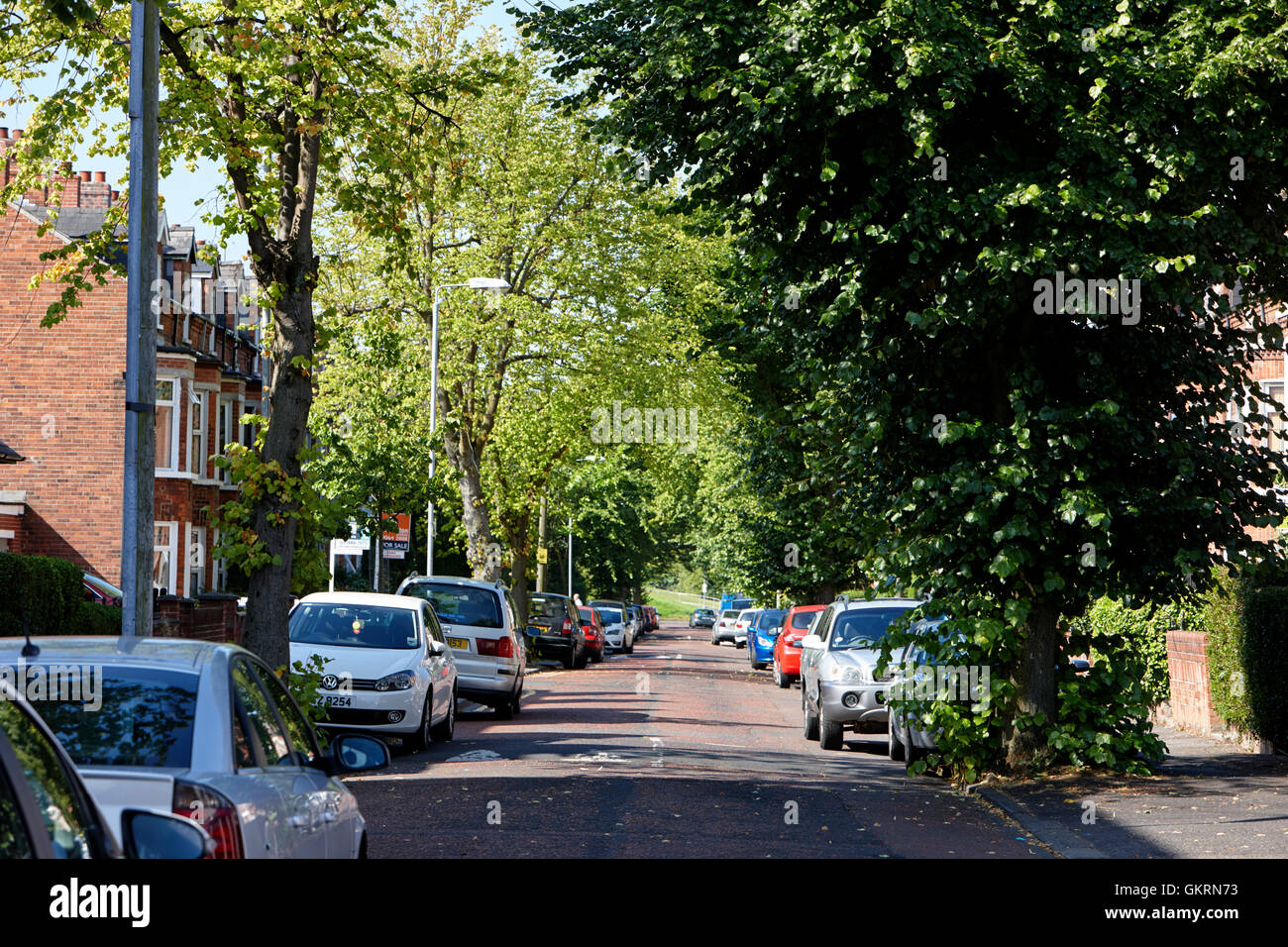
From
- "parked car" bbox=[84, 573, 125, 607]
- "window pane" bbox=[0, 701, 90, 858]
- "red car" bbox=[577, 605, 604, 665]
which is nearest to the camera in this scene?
"window pane" bbox=[0, 701, 90, 858]

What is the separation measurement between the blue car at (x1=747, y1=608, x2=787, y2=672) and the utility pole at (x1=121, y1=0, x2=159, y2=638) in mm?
33719

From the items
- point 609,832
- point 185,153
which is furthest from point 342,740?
point 185,153

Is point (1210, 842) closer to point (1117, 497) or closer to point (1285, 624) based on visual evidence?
point (1117, 497)

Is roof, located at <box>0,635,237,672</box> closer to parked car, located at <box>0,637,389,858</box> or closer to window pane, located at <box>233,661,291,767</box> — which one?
parked car, located at <box>0,637,389,858</box>

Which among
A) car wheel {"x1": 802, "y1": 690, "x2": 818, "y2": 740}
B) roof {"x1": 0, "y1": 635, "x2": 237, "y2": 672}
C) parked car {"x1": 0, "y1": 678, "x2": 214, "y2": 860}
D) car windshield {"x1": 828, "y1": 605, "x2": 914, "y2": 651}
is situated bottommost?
car wheel {"x1": 802, "y1": 690, "x2": 818, "y2": 740}

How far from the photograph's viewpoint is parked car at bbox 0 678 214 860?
293 cm

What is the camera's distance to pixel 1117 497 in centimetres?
1284

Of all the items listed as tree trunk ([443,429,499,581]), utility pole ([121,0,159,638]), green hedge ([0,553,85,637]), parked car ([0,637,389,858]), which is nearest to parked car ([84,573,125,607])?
green hedge ([0,553,85,637])

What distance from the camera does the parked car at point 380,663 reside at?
16.0 meters

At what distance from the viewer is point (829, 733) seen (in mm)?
18406

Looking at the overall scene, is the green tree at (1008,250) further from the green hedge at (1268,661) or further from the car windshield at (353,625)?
the car windshield at (353,625)

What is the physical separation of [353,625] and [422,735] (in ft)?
5.43
